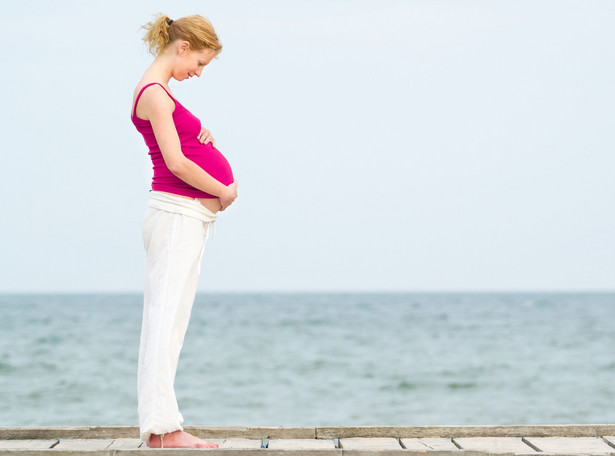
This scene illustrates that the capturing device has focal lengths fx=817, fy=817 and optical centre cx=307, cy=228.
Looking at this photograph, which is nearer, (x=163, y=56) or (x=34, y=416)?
(x=163, y=56)

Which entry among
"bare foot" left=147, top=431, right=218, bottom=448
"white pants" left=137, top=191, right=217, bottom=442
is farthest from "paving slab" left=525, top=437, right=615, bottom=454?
"white pants" left=137, top=191, right=217, bottom=442

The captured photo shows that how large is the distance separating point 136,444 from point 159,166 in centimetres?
138

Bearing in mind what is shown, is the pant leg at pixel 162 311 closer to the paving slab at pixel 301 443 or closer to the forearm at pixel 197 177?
the forearm at pixel 197 177

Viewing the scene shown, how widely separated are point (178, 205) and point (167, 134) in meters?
0.34

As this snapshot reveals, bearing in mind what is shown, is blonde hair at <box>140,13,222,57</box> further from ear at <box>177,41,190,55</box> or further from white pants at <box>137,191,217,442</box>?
white pants at <box>137,191,217,442</box>

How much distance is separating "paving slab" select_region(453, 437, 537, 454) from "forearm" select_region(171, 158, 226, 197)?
173 cm

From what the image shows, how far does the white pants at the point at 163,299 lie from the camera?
3.63 meters

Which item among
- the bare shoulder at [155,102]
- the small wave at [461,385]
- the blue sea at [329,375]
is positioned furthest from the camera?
the small wave at [461,385]

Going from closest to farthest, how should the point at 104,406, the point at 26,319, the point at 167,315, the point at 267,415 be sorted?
the point at 167,315
the point at 267,415
the point at 104,406
the point at 26,319

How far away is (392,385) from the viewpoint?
55.5ft

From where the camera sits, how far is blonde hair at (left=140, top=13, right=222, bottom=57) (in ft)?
11.9

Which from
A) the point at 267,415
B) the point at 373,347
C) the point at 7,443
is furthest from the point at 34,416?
the point at 373,347

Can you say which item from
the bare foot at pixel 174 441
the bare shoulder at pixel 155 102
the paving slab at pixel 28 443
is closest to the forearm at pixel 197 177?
the bare shoulder at pixel 155 102

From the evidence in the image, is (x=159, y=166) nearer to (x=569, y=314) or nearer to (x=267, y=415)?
(x=267, y=415)
